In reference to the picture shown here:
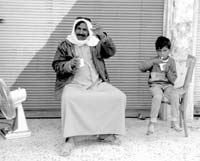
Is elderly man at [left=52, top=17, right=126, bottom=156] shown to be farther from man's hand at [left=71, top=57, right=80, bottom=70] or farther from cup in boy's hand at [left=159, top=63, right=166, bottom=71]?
cup in boy's hand at [left=159, top=63, right=166, bottom=71]

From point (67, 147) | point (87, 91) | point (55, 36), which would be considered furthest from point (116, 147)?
point (55, 36)

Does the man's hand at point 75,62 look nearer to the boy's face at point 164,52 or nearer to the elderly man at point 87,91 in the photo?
the elderly man at point 87,91

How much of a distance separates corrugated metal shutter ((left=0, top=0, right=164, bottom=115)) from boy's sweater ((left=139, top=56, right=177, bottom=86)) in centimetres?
63

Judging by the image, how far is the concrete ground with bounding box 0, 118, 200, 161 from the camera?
11.5ft

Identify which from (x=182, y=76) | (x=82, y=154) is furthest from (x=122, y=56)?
(x=82, y=154)

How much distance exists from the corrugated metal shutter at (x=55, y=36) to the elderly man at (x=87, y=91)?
0.73m

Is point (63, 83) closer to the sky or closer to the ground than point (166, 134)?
closer to the sky

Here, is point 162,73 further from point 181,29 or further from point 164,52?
point 181,29

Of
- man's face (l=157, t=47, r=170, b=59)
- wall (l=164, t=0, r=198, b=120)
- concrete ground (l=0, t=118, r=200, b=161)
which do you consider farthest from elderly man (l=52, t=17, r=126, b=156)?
wall (l=164, t=0, r=198, b=120)

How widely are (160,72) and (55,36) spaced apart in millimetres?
1603

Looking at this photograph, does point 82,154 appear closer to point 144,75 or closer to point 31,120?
point 31,120

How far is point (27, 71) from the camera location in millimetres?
4855

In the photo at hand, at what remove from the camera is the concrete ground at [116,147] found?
11.5 feet

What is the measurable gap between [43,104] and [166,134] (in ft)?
6.07
